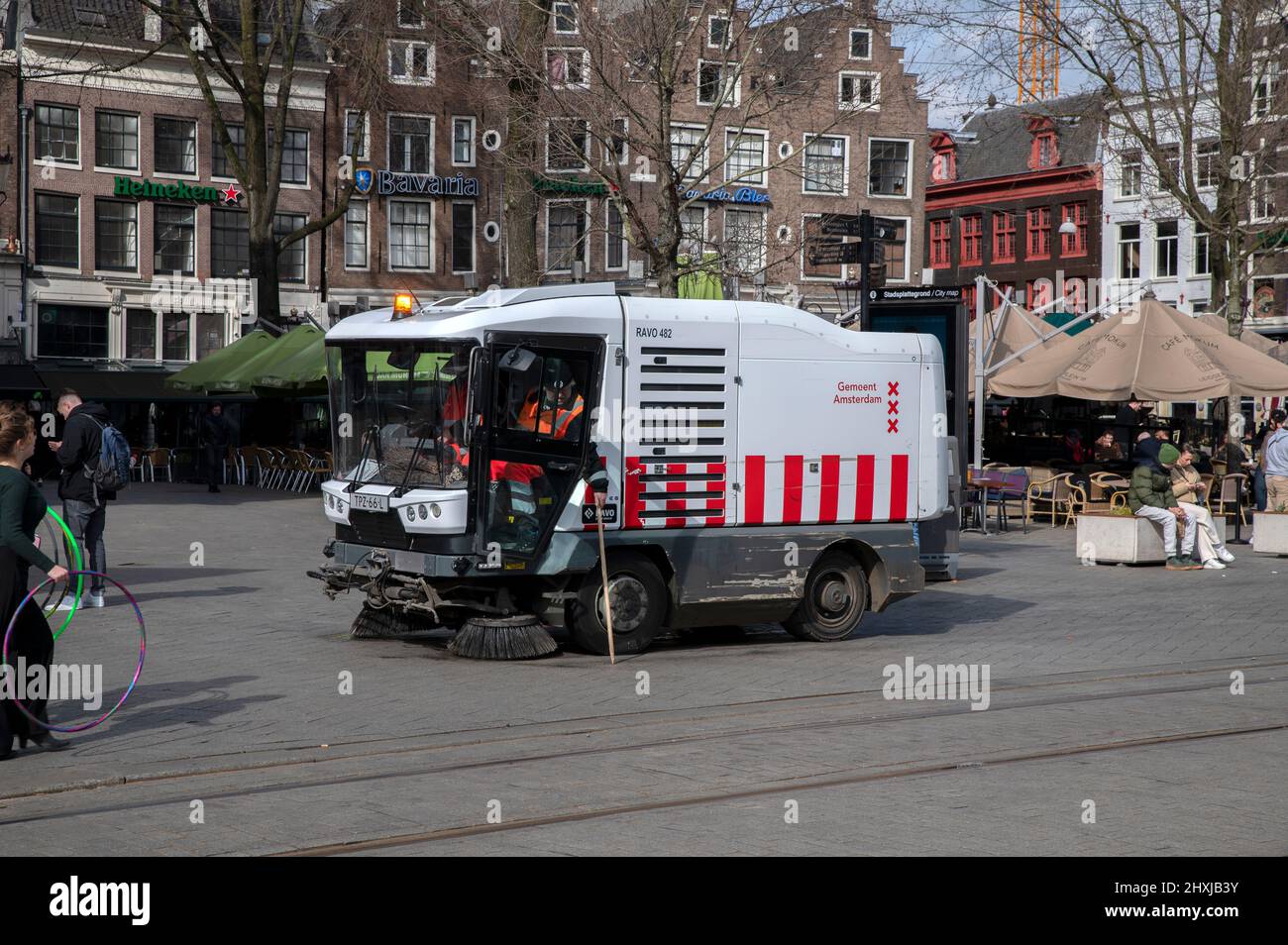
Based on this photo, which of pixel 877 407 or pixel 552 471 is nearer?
pixel 552 471

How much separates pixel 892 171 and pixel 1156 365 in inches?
1131

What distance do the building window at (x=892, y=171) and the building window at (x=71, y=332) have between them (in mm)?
24608

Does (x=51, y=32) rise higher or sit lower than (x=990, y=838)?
higher

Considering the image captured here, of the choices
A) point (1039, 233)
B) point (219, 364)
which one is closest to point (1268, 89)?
point (219, 364)

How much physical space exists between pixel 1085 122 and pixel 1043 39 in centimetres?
366

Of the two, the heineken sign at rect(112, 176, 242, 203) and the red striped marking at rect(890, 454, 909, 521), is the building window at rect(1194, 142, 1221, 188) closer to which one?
the red striped marking at rect(890, 454, 909, 521)

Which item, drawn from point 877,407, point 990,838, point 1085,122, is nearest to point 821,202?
point 1085,122

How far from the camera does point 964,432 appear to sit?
18125 mm

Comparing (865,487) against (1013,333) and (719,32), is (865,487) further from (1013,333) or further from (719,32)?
(1013,333)

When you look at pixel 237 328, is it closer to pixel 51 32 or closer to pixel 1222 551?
pixel 51 32

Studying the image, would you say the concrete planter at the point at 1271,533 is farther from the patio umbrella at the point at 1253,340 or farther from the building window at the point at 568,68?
the building window at the point at 568,68

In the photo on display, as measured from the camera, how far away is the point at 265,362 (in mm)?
30703

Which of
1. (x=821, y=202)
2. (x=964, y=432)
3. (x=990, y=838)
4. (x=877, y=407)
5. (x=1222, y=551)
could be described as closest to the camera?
(x=990, y=838)

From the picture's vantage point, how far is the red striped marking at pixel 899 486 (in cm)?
1352
